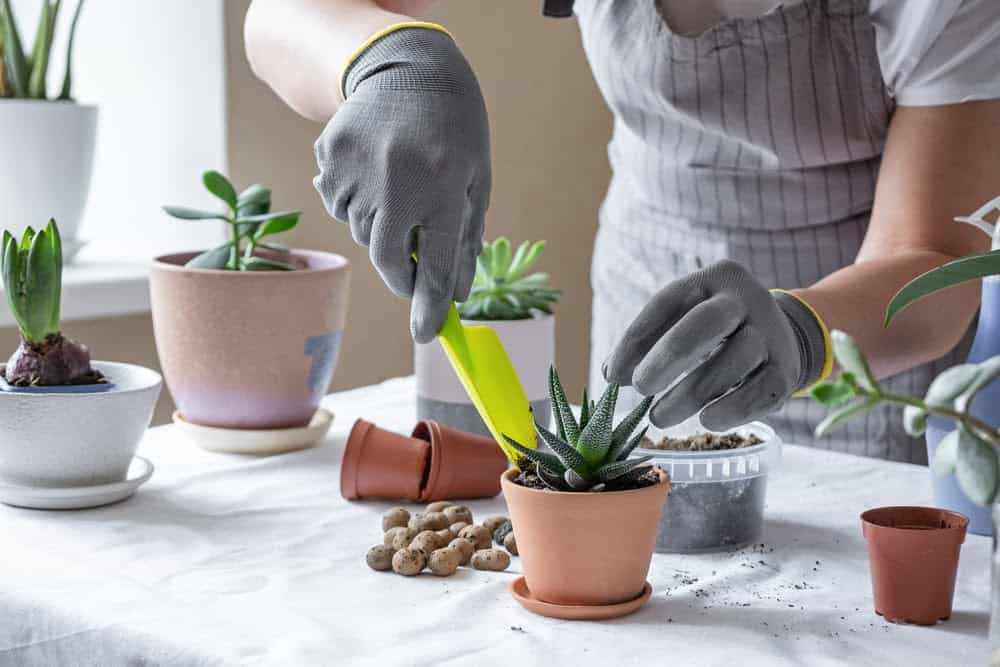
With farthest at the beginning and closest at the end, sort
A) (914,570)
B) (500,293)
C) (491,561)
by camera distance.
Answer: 1. (500,293)
2. (491,561)
3. (914,570)

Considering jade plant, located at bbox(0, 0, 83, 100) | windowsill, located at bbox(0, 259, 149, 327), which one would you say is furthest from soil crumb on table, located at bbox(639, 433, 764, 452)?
jade plant, located at bbox(0, 0, 83, 100)

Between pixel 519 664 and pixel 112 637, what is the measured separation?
0.88ft

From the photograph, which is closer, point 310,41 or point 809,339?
point 809,339

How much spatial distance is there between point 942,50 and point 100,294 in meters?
1.27

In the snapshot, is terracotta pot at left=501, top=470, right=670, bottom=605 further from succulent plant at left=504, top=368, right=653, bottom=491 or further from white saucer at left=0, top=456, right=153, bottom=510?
white saucer at left=0, top=456, right=153, bottom=510

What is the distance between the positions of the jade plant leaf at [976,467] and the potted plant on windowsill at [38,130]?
1631mm

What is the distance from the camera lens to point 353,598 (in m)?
0.83

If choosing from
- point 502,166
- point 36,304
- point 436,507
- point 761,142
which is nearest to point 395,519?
point 436,507

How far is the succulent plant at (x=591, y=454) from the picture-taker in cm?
80

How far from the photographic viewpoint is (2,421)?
102 centimetres

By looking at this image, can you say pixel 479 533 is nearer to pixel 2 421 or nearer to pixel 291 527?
pixel 291 527

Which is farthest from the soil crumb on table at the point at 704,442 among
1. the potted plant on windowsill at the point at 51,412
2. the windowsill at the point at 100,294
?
the windowsill at the point at 100,294

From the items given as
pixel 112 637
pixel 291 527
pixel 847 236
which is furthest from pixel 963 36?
pixel 112 637

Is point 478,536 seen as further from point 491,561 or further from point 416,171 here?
point 416,171
